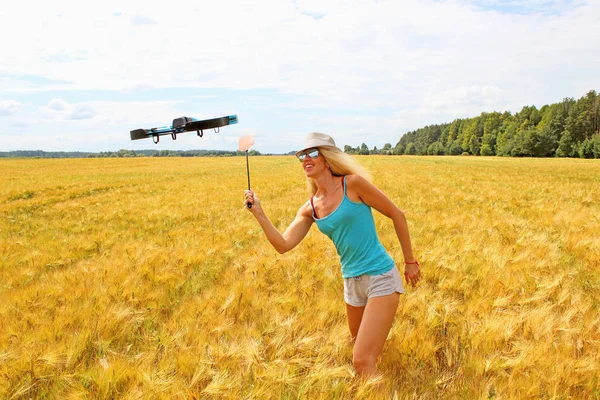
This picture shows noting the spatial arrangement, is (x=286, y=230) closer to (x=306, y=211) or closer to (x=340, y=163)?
(x=306, y=211)

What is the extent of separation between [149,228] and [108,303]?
4980 mm

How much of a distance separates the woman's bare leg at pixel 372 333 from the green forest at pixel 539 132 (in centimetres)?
7991

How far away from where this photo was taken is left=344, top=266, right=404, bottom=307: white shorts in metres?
2.69

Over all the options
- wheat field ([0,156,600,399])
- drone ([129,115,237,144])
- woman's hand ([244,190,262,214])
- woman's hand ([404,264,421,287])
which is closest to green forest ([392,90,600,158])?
wheat field ([0,156,600,399])

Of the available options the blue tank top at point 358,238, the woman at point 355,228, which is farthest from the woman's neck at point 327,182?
the blue tank top at point 358,238

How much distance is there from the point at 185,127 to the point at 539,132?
288 ft

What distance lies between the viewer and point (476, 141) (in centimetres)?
9975

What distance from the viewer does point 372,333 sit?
8.23ft

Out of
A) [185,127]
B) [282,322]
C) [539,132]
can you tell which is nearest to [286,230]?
[282,322]

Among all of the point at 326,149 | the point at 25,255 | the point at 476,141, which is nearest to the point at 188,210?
the point at 25,255

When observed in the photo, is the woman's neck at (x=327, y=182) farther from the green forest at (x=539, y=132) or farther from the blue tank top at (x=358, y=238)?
the green forest at (x=539, y=132)

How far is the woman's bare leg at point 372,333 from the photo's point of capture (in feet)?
8.05

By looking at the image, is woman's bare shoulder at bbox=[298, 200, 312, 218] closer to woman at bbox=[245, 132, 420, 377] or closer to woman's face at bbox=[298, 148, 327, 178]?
woman at bbox=[245, 132, 420, 377]

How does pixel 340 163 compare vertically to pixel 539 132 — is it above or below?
below
